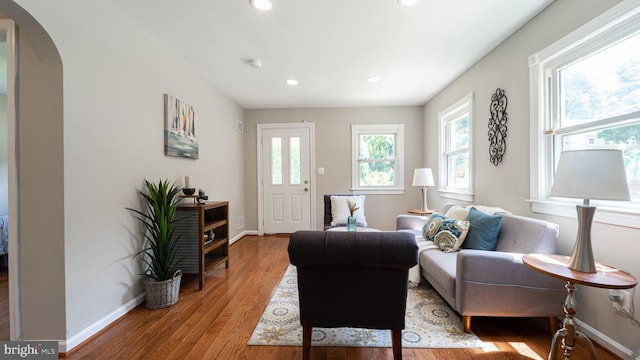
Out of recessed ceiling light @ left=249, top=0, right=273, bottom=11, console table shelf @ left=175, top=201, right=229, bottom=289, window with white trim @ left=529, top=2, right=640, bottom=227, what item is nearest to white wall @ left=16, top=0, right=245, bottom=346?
console table shelf @ left=175, top=201, right=229, bottom=289

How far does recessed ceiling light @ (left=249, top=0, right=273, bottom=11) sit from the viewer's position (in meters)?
1.86

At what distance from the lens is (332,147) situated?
4.72 m

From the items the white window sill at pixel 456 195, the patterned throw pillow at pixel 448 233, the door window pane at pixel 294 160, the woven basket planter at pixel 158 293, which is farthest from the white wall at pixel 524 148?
the woven basket planter at pixel 158 293

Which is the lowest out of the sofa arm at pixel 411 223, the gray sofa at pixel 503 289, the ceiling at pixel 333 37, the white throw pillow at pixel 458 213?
the gray sofa at pixel 503 289

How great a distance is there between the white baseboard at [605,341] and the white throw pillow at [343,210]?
7.58 ft

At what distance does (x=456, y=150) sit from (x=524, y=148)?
1.30 meters

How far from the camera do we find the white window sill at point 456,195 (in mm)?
3067

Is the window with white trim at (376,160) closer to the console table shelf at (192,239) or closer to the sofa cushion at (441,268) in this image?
the sofa cushion at (441,268)

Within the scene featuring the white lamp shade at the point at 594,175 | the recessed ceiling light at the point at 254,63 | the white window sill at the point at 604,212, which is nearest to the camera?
the white lamp shade at the point at 594,175

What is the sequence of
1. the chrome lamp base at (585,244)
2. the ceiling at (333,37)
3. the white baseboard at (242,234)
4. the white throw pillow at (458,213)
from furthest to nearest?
the white baseboard at (242,234) < the white throw pillow at (458,213) < the ceiling at (333,37) < the chrome lamp base at (585,244)

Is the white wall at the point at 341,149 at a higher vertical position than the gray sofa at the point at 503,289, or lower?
higher

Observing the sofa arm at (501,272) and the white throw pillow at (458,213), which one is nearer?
the sofa arm at (501,272)

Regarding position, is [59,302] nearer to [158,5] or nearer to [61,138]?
[61,138]

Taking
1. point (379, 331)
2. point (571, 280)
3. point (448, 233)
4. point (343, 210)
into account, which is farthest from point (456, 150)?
point (379, 331)
